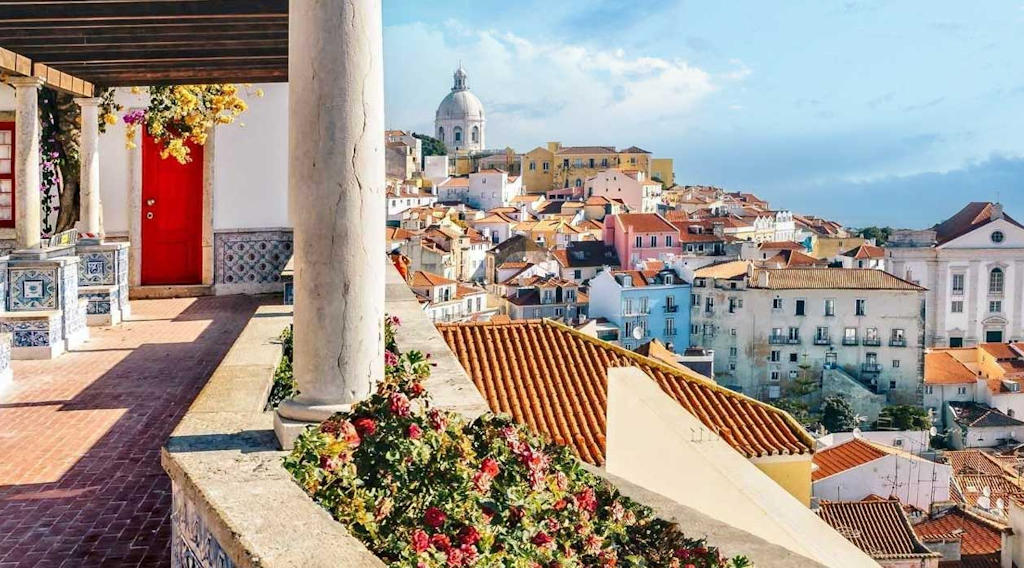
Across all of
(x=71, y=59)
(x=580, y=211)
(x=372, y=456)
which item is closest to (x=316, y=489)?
(x=372, y=456)

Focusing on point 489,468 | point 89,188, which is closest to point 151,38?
point 89,188

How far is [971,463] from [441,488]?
134 ft

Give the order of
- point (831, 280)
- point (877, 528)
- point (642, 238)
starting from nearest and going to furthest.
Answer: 1. point (877, 528)
2. point (831, 280)
3. point (642, 238)

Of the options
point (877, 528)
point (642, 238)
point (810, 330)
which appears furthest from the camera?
point (642, 238)

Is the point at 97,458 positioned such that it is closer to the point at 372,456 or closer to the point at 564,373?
the point at 372,456

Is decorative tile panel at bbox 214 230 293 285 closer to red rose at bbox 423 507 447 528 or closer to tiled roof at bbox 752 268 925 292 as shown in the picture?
red rose at bbox 423 507 447 528

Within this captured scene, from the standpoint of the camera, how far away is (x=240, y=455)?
3209 millimetres

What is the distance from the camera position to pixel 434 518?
2883 mm

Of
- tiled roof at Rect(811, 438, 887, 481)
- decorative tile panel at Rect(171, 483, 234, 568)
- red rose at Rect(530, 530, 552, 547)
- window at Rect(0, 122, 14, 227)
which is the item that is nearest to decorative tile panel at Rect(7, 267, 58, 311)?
window at Rect(0, 122, 14, 227)

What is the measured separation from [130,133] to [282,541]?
9.90 m

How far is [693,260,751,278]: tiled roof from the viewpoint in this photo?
58.5m

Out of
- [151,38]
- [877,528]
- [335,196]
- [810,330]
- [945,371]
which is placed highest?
[151,38]

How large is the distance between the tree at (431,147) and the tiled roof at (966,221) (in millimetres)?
72498

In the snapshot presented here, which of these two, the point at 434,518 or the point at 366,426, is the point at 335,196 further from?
the point at 434,518
